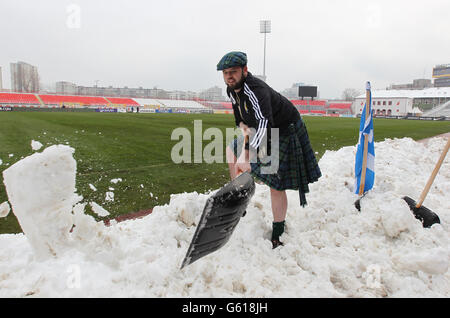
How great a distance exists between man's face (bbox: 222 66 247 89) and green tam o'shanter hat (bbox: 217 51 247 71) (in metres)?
0.03

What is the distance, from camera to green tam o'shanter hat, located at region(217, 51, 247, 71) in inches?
74.9

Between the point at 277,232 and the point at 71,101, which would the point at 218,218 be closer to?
the point at 277,232

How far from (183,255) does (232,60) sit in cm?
131

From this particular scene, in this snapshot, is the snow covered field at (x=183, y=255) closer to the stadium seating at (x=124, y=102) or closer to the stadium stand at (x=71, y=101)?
the stadium stand at (x=71, y=101)

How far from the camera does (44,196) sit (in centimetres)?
161

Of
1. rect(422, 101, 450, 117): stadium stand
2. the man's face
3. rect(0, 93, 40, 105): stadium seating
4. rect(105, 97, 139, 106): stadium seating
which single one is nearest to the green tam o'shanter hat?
the man's face

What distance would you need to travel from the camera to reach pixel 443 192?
3.13 metres

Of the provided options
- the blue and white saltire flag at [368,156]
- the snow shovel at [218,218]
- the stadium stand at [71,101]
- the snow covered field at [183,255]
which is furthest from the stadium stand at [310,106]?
the snow shovel at [218,218]

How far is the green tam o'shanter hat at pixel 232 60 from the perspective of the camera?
190cm

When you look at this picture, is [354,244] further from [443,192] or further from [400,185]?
[443,192]

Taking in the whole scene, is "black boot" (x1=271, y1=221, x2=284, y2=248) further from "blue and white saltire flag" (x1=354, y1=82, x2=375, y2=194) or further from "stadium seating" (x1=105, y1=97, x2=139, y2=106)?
"stadium seating" (x1=105, y1=97, x2=139, y2=106)

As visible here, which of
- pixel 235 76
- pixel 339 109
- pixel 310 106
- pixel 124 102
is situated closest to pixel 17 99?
pixel 124 102
